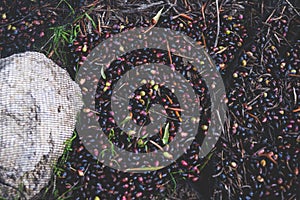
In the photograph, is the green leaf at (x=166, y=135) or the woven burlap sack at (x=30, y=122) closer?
the woven burlap sack at (x=30, y=122)

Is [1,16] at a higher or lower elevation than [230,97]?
higher

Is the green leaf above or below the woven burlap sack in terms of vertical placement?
below

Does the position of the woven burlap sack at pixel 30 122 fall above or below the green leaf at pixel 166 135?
above

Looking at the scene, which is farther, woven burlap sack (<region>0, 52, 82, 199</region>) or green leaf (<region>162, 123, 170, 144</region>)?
green leaf (<region>162, 123, 170, 144</region>)

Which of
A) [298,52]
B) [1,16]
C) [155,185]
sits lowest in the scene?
[155,185]

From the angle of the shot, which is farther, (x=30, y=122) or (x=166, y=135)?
(x=166, y=135)

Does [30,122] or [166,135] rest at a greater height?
[30,122]

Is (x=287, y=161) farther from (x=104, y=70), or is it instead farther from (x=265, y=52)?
(x=104, y=70)

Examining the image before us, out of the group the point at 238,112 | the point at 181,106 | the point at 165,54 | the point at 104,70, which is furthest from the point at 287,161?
the point at 104,70
